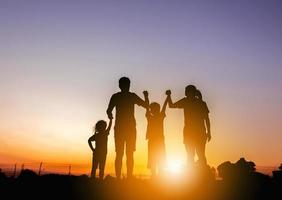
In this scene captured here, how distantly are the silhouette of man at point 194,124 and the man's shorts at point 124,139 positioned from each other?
7.04 ft

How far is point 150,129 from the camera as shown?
43.6ft

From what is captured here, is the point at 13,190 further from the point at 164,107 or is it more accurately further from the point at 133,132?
the point at 164,107

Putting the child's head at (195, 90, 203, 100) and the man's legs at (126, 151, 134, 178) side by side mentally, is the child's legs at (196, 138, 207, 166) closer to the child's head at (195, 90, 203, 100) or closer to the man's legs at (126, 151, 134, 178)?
the child's head at (195, 90, 203, 100)

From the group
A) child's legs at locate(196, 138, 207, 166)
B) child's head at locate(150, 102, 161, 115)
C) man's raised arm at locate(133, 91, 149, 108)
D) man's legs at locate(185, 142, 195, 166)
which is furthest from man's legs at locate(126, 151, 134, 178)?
child's head at locate(150, 102, 161, 115)

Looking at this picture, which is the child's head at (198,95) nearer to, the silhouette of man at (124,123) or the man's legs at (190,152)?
the man's legs at (190,152)

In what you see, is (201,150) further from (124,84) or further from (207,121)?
(124,84)

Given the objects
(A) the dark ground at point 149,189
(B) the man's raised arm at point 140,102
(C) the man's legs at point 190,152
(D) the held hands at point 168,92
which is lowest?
(A) the dark ground at point 149,189

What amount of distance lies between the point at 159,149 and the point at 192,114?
2517 mm

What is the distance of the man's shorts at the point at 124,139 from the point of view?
10367 millimetres

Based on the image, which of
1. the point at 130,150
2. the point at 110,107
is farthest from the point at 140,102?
the point at 130,150

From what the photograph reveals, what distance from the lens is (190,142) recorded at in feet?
38.1

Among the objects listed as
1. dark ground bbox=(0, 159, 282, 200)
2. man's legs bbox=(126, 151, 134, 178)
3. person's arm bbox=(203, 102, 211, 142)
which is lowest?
dark ground bbox=(0, 159, 282, 200)

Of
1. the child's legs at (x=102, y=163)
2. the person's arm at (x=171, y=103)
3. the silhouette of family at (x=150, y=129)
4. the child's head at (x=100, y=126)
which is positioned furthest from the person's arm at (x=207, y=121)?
the child's legs at (x=102, y=163)

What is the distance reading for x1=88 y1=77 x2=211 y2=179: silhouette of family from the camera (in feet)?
34.3
